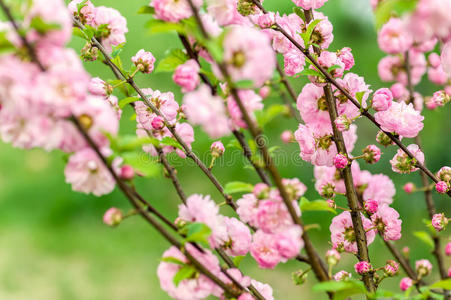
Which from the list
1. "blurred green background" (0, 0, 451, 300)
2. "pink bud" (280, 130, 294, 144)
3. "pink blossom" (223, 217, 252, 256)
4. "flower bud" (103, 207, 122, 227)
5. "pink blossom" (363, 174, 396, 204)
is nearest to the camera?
"flower bud" (103, 207, 122, 227)

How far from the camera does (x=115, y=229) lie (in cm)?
216

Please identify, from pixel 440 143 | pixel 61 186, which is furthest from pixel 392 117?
pixel 61 186

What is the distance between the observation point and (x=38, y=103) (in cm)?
45

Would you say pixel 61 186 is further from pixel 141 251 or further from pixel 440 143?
pixel 440 143

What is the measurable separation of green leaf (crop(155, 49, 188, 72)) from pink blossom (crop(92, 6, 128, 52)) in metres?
0.30

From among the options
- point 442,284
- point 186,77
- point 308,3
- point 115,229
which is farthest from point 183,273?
point 115,229

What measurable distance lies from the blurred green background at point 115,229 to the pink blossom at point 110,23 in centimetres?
103

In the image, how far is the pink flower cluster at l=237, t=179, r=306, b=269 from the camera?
20.9 inches

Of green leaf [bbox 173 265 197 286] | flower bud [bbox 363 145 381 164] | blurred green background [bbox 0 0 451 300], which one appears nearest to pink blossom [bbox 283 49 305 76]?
flower bud [bbox 363 145 381 164]

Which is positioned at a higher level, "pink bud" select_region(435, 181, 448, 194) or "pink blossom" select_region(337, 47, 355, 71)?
"pink blossom" select_region(337, 47, 355, 71)

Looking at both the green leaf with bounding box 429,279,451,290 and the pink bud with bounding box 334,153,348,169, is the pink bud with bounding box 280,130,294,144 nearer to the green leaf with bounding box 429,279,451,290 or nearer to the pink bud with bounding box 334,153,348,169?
the pink bud with bounding box 334,153,348,169

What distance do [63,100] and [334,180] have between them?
2.29 ft

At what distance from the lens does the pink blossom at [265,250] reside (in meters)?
0.58

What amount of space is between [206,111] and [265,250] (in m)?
0.22
